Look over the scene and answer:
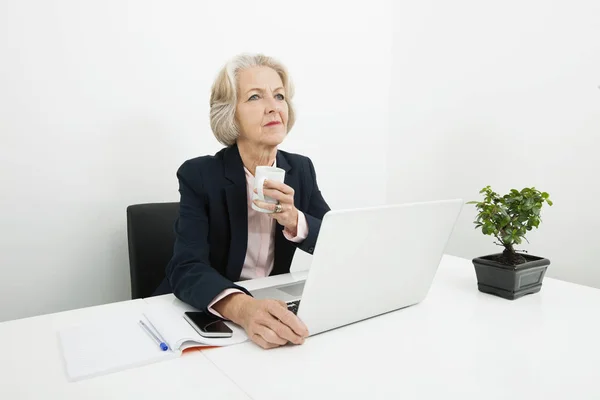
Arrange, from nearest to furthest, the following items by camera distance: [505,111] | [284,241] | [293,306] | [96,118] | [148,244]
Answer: [293,306], [284,241], [148,244], [96,118], [505,111]

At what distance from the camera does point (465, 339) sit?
2.94 ft

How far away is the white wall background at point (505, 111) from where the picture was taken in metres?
1.73

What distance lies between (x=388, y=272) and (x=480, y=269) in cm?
40

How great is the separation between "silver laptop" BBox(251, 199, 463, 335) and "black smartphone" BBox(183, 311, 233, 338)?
16cm

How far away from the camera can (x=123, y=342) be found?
87 cm

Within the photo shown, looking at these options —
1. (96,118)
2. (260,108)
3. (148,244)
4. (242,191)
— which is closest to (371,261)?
(242,191)

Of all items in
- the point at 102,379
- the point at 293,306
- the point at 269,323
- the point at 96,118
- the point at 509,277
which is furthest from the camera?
the point at 96,118

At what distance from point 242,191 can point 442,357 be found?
77 centimetres

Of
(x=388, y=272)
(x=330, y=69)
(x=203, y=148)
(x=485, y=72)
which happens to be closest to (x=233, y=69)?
(x=203, y=148)

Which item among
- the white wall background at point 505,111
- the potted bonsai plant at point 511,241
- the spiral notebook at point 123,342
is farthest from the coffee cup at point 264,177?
the white wall background at point 505,111

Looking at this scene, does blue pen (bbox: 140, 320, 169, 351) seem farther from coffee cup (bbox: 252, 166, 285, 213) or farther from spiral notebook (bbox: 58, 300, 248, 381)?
coffee cup (bbox: 252, 166, 285, 213)

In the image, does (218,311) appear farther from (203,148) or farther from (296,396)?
(203,148)

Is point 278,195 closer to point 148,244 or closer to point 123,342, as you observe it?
point 123,342

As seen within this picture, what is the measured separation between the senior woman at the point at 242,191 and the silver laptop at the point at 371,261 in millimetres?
299
